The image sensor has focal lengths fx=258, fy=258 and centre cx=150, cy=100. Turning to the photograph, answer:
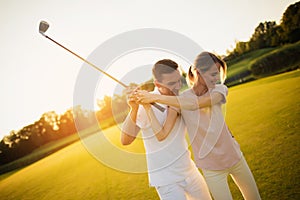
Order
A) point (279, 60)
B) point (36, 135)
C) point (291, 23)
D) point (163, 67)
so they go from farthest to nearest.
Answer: point (291, 23), point (36, 135), point (279, 60), point (163, 67)

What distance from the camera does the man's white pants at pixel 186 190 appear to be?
2295mm

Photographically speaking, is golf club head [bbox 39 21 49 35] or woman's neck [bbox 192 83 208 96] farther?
golf club head [bbox 39 21 49 35]

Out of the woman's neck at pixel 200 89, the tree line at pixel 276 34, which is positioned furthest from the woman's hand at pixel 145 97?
the tree line at pixel 276 34

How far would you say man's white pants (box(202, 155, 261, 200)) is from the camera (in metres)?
2.37

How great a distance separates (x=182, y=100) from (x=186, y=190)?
87 centimetres

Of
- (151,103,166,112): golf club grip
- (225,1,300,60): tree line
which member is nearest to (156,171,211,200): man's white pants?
(151,103,166,112): golf club grip

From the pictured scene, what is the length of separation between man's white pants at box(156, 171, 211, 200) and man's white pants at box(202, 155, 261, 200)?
95 mm

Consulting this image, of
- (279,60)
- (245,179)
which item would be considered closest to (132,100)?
(245,179)

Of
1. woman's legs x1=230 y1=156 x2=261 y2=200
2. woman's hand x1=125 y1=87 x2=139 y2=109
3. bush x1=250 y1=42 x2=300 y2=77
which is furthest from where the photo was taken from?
bush x1=250 y1=42 x2=300 y2=77

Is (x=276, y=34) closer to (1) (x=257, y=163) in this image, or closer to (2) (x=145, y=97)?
(1) (x=257, y=163)

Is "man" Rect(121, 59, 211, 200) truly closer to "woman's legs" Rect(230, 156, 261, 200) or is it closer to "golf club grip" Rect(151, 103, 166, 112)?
"golf club grip" Rect(151, 103, 166, 112)

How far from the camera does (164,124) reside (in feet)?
7.46

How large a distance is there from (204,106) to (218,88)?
260mm

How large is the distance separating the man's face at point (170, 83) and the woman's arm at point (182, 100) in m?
0.19
